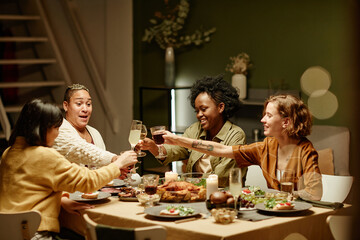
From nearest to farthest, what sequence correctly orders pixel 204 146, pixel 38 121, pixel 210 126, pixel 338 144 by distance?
1. pixel 38 121
2. pixel 204 146
3. pixel 210 126
4. pixel 338 144

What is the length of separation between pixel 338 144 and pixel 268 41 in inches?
51.2

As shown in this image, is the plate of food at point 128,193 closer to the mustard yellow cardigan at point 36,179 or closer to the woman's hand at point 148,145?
the mustard yellow cardigan at point 36,179

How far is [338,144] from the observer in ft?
14.1

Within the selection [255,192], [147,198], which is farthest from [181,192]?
[255,192]

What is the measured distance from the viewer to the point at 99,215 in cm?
233

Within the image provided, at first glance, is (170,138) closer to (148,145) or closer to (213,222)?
(148,145)

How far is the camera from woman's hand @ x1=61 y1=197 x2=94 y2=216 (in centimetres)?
240

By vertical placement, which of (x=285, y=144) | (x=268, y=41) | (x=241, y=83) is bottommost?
(x=285, y=144)

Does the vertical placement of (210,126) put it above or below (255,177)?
above

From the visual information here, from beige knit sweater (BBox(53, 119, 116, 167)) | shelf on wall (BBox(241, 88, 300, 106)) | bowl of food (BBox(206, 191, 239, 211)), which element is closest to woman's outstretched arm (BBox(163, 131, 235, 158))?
beige knit sweater (BBox(53, 119, 116, 167))

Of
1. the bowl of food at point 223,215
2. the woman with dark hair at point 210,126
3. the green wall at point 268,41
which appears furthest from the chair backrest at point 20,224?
the green wall at point 268,41

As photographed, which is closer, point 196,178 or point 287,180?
point 287,180

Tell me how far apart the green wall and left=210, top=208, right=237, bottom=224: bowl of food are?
2.30 metres

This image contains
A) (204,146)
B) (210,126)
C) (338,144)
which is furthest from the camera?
(338,144)
